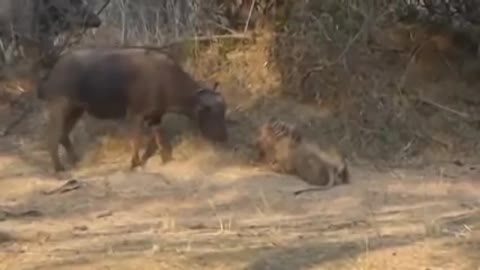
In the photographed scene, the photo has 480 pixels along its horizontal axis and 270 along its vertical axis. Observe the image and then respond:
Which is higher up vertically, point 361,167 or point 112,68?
point 112,68

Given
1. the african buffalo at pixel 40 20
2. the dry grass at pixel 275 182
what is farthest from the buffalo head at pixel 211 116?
the african buffalo at pixel 40 20

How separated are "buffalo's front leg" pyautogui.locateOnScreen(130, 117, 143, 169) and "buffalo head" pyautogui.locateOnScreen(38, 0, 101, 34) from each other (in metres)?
2.08

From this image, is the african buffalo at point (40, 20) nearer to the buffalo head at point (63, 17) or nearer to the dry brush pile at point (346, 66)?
the buffalo head at point (63, 17)

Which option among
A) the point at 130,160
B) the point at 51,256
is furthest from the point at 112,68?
the point at 51,256

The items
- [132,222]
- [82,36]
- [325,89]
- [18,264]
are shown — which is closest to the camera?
[18,264]

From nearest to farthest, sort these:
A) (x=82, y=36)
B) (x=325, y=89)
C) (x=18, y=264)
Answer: (x=18, y=264) < (x=325, y=89) < (x=82, y=36)

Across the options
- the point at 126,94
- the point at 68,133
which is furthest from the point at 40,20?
the point at 126,94

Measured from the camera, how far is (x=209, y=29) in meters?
12.1

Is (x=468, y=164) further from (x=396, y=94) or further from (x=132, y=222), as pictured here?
(x=132, y=222)

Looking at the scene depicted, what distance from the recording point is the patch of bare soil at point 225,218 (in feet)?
20.7

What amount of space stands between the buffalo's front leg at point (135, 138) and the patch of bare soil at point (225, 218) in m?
0.11

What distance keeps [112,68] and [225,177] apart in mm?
1516

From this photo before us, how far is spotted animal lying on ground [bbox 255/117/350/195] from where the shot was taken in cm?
960

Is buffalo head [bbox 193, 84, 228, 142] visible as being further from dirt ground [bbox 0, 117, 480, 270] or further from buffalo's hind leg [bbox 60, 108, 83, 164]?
buffalo's hind leg [bbox 60, 108, 83, 164]
